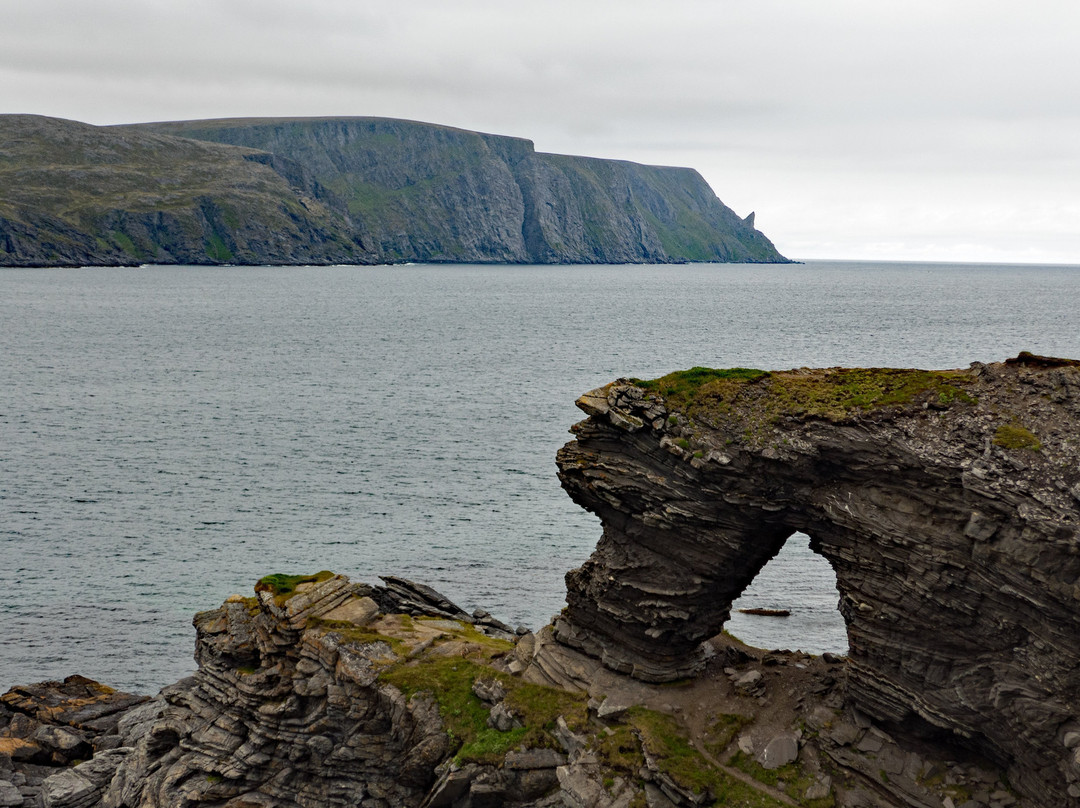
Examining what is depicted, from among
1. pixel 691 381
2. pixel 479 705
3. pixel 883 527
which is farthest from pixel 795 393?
pixel 479 705

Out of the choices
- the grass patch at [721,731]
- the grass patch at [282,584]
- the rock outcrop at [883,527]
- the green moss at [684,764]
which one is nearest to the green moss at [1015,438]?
the rock outcrop at [883,527]

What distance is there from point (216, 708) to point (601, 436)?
58.3 feet

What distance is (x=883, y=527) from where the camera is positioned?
2478 centimetres

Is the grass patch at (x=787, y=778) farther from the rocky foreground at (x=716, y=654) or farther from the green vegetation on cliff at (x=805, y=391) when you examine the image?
the green vegetation on cliff at (x=805, y=391)

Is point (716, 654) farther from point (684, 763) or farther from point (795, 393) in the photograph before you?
point (795, 393)

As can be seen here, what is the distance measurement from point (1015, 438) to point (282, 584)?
26.5 metres

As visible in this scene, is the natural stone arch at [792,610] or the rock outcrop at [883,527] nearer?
the rock outcrop at [883,527]

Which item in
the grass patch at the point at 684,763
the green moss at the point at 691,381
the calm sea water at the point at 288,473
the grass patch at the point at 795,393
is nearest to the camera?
the grass patch at the point at 684,763

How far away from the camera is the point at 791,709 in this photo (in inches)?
1113

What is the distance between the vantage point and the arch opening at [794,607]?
44.6 metres

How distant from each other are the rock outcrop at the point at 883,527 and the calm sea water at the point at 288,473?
17.8 metres

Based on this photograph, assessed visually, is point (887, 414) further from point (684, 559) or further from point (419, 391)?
point (419, 391)

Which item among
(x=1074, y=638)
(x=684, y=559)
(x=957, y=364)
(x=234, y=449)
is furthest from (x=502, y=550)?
(x=957, y=364)

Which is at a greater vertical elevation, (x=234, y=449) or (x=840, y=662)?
(x=840, y=662)
